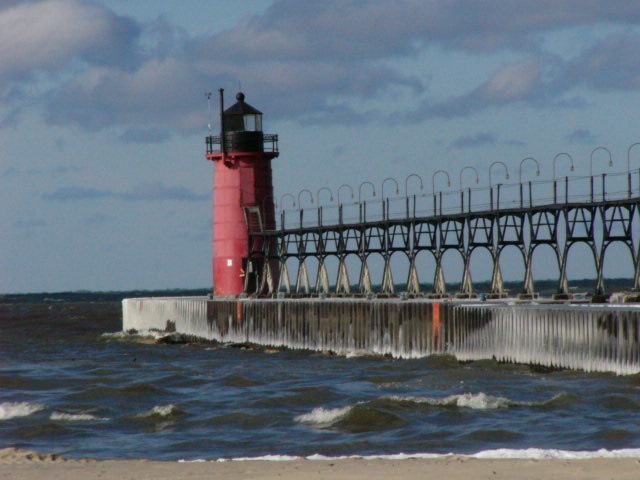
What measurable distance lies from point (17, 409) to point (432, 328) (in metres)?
15.8

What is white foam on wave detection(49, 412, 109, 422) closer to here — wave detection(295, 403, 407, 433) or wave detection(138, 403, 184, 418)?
wave detection(138, 403, 184, 418)

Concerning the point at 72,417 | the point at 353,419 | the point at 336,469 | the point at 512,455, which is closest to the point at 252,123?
the point at 72,417

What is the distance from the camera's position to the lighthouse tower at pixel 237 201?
202 feet

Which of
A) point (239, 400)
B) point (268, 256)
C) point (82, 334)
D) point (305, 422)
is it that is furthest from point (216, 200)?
point (305, 422)

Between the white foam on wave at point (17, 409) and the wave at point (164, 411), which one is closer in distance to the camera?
the wave at point (164, 411)

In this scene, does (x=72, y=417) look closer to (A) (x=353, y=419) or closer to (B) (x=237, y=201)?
(A) (x=353, y=419)

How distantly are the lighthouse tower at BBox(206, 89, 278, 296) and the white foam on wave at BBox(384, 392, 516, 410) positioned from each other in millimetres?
36021

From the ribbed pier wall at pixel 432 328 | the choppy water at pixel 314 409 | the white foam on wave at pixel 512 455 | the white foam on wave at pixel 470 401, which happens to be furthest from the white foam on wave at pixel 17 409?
the ribbed pier wall at pixel 432 328

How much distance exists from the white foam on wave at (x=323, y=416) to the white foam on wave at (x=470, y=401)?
180 cm

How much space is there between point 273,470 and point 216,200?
1803 inches

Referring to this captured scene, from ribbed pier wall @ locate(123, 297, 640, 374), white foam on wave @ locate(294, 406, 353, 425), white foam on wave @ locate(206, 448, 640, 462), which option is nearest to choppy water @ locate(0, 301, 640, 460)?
white foam on wave @ locate(294, 406, 353, 425)

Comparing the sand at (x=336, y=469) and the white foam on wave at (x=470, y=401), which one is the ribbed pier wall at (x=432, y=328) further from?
the sand at (x=336, y=469)

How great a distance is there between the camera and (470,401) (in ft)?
82.4

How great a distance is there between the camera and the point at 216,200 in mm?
62031
